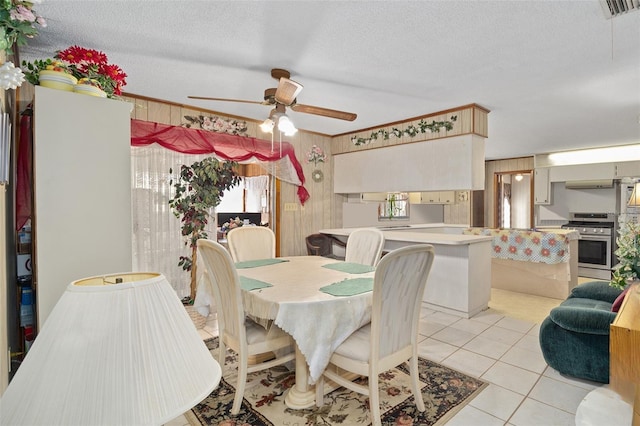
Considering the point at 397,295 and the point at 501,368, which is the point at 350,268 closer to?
the point at 397,295

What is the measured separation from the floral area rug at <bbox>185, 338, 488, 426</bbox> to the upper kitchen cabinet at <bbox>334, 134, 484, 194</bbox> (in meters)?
2.38

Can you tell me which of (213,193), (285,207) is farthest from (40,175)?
(285,207)

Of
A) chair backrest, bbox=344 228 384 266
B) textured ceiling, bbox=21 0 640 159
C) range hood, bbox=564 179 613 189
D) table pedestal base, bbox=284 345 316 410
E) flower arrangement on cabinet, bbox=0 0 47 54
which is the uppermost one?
textured ceiling, bbox=21 0 640 159

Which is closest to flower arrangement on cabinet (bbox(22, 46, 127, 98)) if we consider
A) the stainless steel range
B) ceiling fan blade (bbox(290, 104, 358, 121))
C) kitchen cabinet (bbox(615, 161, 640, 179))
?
ceiling fan blade (bbox(290, 104, 358, 121))

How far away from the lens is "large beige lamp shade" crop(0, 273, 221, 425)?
0.54m

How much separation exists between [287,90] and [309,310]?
1572 millimetres

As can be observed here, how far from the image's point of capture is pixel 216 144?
12.9ft

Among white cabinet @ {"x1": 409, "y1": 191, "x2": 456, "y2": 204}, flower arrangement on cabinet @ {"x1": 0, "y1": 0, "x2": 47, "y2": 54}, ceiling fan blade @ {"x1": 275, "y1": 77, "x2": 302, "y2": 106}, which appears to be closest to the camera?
flower arrangement on cabinet @ {"x1": 0, "y1": 0, "x2": 47, "y2": 54}

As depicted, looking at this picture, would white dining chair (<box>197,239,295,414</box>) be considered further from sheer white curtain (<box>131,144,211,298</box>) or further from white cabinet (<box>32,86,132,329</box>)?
sheer white curtain (<box>131,144,211,298</box>)

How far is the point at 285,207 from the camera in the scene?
4891 mm

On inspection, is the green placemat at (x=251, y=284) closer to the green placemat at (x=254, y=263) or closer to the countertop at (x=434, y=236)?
Result: the green placemat at (x=254, y=263)

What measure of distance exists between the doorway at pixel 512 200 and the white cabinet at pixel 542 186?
89 centimetres

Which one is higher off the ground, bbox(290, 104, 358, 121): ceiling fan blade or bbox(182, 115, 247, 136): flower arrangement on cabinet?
bbox(182, 115, 247, 136): flower arrangement on cabinet

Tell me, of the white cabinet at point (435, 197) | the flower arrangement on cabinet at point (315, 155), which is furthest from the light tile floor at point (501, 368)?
the flower arrangement on cabinet at point (315, 155)
